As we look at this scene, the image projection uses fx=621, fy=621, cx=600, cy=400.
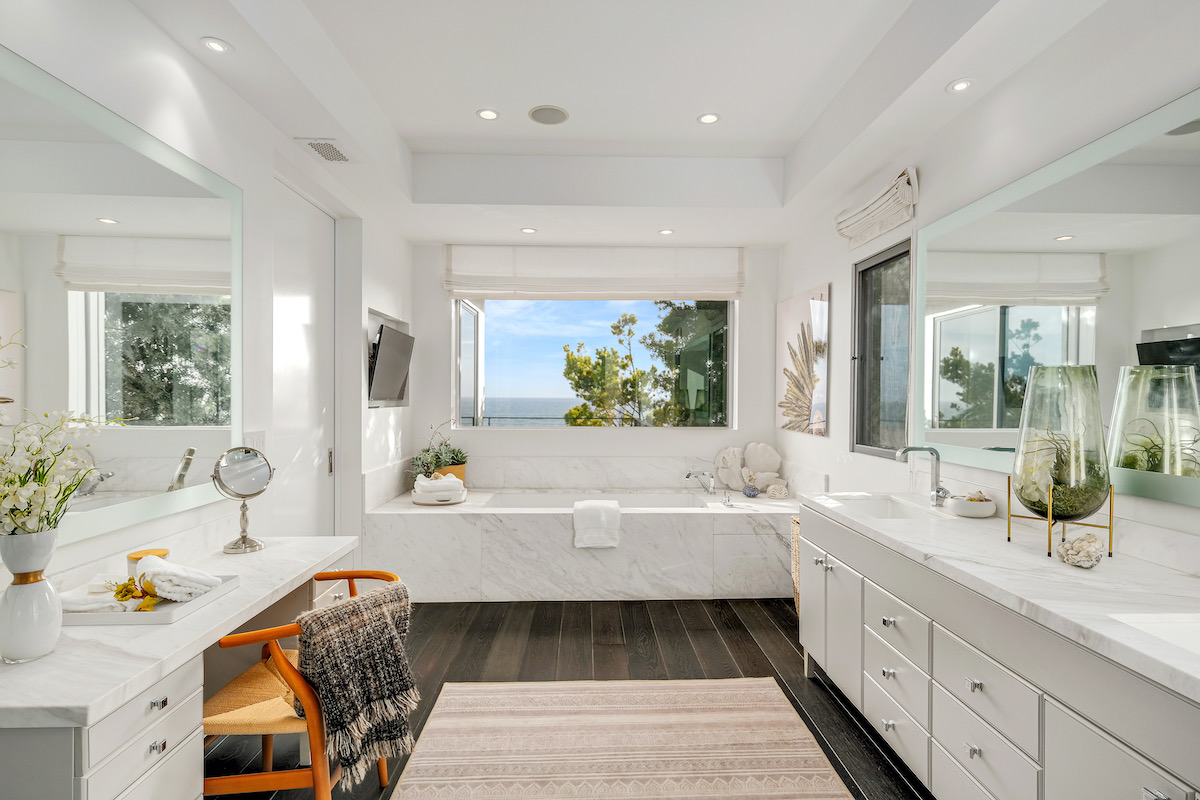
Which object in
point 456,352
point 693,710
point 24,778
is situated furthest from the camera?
point 456,352

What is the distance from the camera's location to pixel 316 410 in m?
3.38

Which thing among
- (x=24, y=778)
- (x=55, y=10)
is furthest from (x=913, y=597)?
(x=55, y=10)

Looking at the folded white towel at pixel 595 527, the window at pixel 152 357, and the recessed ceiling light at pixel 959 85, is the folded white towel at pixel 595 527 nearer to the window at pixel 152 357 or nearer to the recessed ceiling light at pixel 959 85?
the window at pixel 152 357

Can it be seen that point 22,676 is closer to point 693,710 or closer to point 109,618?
point 109,618

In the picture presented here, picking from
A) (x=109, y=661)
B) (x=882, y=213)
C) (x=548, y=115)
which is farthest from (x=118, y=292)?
(x=882, y=213)

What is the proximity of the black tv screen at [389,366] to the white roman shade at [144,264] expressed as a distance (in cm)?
162

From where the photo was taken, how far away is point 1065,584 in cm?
146

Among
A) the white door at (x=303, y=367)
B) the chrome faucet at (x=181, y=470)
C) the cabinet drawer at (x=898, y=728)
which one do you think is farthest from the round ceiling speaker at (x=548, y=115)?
the cabinet drawer at (x=898, y=728)

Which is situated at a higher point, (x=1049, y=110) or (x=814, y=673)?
(x=1049, y=110)

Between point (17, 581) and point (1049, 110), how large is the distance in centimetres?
299

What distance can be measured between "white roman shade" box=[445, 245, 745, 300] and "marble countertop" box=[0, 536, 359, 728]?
3133mm

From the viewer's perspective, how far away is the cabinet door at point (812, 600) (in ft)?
8.52

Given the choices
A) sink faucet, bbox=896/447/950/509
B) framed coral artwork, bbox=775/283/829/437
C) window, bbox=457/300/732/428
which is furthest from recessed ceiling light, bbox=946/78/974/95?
window, bbox=457/300/732/428

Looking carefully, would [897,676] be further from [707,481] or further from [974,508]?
[707,481]
